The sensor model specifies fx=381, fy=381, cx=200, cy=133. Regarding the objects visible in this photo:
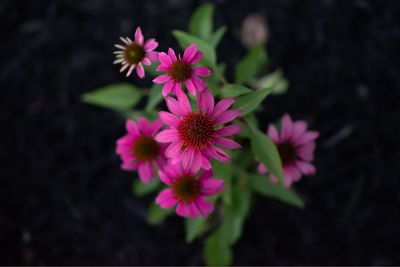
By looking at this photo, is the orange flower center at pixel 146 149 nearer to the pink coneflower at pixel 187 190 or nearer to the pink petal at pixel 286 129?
the pink coneflower at pixel 187 190

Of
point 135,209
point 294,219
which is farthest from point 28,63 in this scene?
point 294,219

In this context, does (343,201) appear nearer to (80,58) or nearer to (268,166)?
(268,166)

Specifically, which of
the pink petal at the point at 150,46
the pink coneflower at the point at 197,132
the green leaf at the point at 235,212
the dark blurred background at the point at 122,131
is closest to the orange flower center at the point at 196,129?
the pink coneflower at the point at 197,132

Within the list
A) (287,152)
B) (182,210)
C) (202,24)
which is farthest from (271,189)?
(202,24)

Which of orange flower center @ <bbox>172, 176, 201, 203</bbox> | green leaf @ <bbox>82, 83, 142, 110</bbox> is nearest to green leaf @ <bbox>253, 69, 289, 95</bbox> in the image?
green leaf @ <bbox>82, 83, 142, 110</bbox>

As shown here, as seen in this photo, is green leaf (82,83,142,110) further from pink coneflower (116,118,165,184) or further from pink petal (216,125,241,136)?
pink petal (216,125,241,136)

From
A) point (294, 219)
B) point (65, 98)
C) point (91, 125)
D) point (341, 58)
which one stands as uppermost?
point (341, 58)
